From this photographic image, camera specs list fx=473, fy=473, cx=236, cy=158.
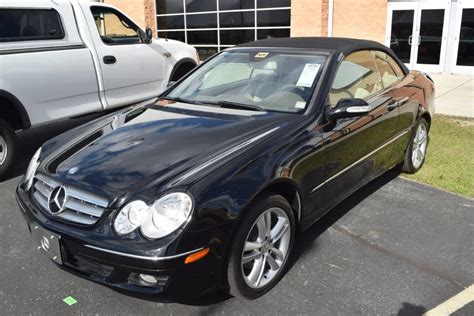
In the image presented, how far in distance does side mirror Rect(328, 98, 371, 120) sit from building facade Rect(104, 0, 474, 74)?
11.2m

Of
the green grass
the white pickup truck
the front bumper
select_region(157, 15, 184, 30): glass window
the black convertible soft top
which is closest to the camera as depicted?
the front bumper

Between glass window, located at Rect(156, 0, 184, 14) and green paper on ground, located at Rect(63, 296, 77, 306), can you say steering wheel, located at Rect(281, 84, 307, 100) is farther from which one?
glass window, located at Rect(156, 0, 184, 14)

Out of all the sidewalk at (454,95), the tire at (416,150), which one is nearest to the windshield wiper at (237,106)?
the tire at (416,150)

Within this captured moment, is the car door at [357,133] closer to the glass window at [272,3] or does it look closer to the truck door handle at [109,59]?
the truck door handle at [109,59]

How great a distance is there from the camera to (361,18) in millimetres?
14023

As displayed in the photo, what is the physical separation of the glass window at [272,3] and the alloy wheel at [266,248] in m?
13.4

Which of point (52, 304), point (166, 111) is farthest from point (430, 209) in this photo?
point (52, 304)

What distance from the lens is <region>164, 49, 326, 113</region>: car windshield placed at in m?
3.78

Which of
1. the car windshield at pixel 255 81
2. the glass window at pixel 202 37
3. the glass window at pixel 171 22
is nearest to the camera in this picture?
the car windshield at pixel 255 81

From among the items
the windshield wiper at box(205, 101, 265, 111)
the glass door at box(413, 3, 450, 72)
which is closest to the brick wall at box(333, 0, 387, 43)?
the glass door at box(413, 3, 450, 72)

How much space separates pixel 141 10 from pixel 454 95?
12870 millimetres

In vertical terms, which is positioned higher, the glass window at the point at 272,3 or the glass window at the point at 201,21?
the glass window at the point at 272,3

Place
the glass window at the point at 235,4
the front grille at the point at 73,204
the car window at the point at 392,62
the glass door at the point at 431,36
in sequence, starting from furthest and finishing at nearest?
1. the glass window at the point at 235,4
2. the glass door at the point at 431,36
3. the car window at the point at 392,62
4. the front grille at the point at 73,204

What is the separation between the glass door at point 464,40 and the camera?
12.8 m
